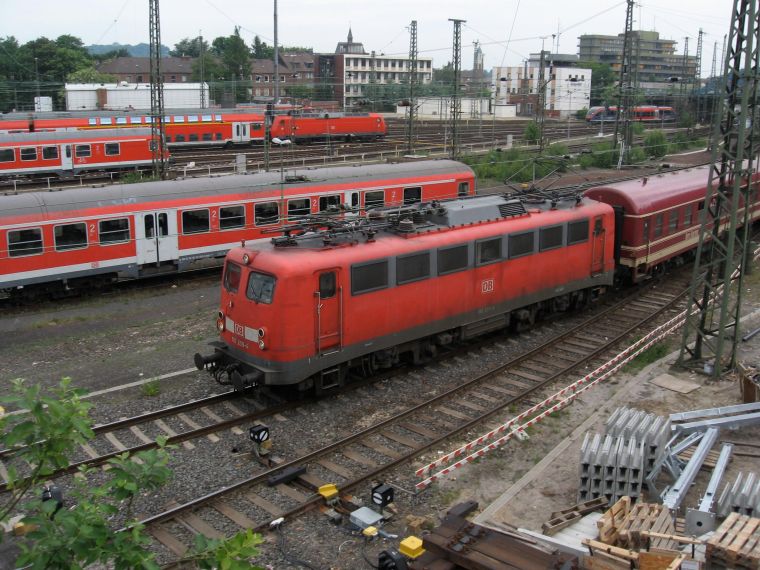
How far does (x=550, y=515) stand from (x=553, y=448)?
219 cm

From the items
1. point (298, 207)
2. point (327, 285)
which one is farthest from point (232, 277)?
point (298, 207)

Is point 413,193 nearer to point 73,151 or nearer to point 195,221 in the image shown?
point 195,221

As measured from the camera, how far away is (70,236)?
2080 cm

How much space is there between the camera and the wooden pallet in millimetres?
8367

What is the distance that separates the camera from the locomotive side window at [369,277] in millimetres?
13781

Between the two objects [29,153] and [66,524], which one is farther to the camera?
[29,153]

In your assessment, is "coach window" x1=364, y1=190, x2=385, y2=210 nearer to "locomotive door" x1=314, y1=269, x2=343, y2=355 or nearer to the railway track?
the railway track

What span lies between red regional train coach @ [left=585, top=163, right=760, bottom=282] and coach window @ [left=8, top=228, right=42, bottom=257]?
1588cm

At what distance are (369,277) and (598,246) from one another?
327 inches

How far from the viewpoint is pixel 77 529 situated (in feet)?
15.0

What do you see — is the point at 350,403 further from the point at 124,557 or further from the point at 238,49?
the point at 238,49

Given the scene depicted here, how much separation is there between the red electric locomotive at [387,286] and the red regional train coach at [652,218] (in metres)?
3.07

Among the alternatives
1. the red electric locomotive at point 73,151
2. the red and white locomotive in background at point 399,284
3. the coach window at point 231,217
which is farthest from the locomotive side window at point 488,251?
the red electric locomotive at point 73,151

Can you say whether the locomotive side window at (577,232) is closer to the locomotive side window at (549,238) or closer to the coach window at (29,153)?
the locomotive side window at (549,238)
